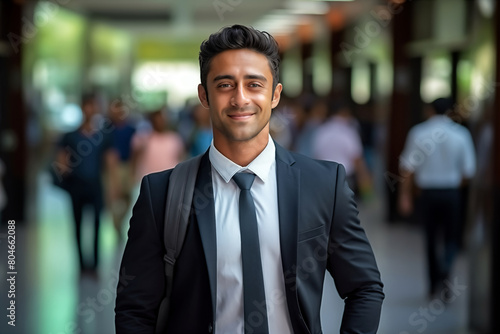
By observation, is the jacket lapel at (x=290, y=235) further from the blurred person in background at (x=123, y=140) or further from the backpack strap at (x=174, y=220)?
the blurred person in background at (x=123, y=140)

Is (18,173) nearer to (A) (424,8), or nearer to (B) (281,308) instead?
(A) (424,8)

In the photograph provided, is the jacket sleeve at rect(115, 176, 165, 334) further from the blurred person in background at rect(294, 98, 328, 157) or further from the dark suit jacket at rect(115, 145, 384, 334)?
the blurred person in background at rect(294, 98, 328, 157)

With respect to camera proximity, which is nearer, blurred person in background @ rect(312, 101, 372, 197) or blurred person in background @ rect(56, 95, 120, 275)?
blurred person in background @ rect(56, 95, 120, 275)

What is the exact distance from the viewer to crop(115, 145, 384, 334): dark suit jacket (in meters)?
1.99

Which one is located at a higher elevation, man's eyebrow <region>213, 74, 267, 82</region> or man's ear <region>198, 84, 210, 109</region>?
man's eyebrow <region>213, 74, 267, 82</region>

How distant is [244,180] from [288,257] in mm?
220

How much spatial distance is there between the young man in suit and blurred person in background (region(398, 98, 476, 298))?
5062mm

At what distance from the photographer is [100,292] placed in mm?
7094

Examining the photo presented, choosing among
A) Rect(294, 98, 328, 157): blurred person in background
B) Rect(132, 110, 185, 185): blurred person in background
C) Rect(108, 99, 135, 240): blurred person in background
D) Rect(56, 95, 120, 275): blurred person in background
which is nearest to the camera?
Rect(56, 95, 120, 275): blurred person in background

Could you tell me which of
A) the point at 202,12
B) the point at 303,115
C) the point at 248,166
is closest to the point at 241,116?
the point at 248,166

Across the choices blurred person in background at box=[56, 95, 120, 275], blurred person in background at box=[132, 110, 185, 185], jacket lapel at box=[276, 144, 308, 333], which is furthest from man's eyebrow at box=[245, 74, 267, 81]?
blurred person in background at box=[132, 110, 185, 185]

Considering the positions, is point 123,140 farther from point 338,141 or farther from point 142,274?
point 142,274

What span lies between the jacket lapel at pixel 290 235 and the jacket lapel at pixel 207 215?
164 mm

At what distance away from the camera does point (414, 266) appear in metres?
9.08
